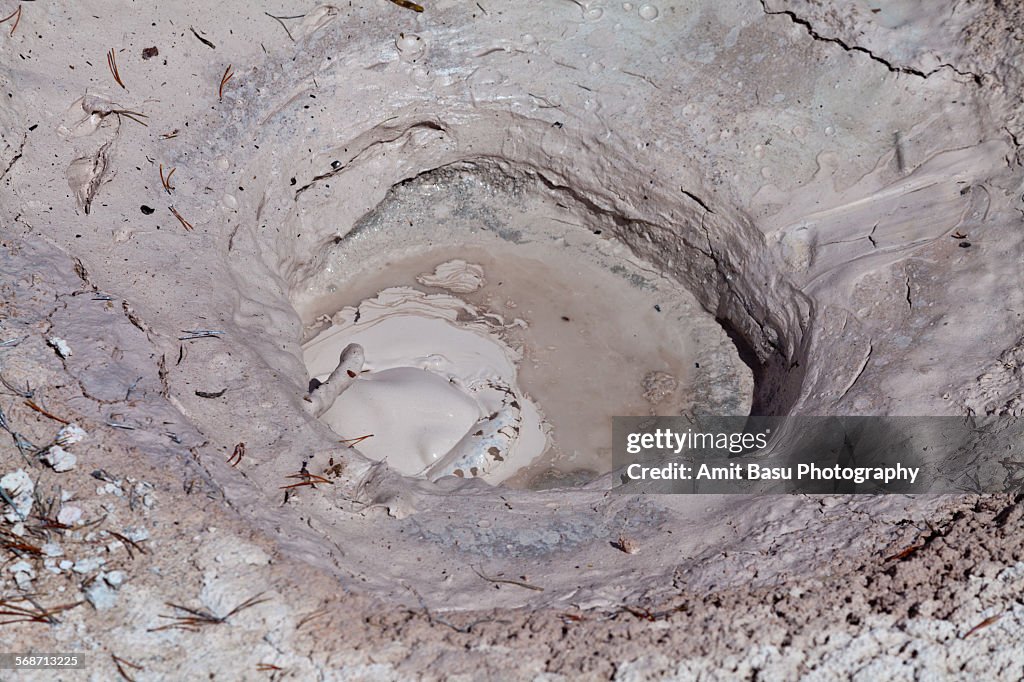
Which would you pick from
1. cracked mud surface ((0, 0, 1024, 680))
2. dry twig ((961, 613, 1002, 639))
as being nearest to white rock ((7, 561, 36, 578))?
cracked mud surface ((0, 0, 1024, 680))

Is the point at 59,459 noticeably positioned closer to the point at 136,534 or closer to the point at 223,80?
the point at 136,534

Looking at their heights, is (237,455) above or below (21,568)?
above

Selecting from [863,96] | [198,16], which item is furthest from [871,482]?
[198,16]

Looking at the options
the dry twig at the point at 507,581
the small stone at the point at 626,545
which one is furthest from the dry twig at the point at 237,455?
the small stone at the point at 626,545

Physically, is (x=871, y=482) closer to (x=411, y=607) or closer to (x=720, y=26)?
(x=411, y=607)

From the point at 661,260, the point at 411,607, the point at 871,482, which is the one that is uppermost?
the point at 661,260

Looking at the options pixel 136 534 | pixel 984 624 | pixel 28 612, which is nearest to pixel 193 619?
pixel 136 534

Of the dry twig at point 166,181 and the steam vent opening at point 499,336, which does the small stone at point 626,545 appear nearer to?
the steam vent opening at point 499,336
